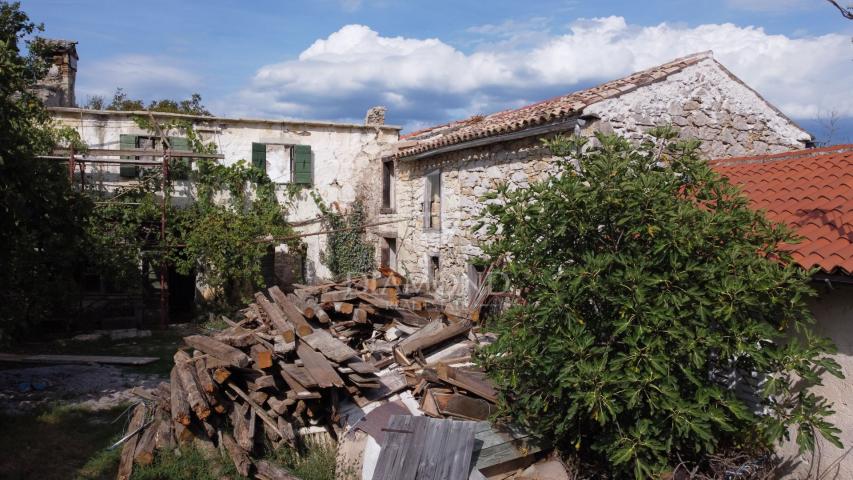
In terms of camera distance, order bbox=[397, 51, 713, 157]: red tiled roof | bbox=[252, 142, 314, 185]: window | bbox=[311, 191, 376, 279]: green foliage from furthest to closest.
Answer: bbox=[311, 191, 376, 279]: green foliage, bbox=[252, 142, 314, 185]: window, bbox=[397, 51, 713, 157]: red tiled roof

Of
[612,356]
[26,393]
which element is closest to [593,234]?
[612,356]

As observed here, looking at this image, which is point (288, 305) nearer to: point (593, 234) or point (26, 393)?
point (26, 393)

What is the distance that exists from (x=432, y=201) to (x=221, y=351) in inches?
301

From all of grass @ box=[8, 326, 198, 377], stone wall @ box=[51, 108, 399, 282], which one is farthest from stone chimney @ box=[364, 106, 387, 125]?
grass @ box=[8, 326, 198, 377]

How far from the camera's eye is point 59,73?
A: 16.9 meters

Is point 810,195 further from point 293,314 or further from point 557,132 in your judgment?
point 293,314

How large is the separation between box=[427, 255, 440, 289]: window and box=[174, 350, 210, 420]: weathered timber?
6851 mm

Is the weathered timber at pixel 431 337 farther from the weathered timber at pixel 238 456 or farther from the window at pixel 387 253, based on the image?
the window at pixel 387 253

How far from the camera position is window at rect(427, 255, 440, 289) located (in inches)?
551

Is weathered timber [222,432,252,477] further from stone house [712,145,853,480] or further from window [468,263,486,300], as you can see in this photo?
window [468,263,486,300]

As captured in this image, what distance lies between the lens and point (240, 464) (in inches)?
266

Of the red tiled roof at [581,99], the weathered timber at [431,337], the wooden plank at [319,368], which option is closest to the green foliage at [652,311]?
the wooden plank at [319,368]

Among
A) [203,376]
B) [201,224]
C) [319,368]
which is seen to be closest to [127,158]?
[201,224]

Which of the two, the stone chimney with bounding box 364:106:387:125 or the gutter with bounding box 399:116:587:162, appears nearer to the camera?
the gutter with bounding box 399:116:587:162
